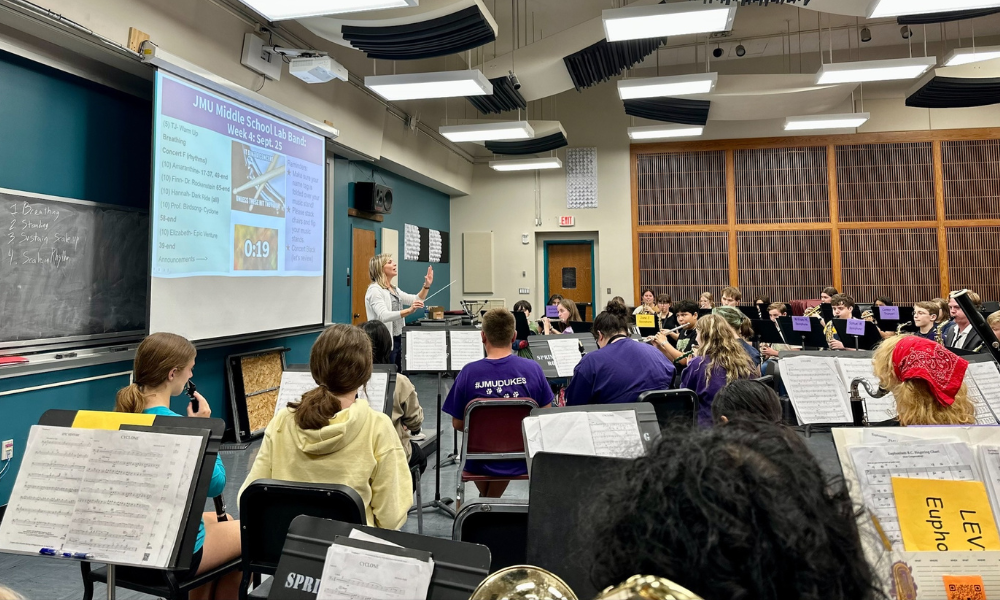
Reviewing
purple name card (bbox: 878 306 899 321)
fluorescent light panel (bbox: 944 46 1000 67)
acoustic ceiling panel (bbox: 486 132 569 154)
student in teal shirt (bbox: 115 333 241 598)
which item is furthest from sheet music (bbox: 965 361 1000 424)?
acoustic ceiling panel (bbox: 486 132 569 154)

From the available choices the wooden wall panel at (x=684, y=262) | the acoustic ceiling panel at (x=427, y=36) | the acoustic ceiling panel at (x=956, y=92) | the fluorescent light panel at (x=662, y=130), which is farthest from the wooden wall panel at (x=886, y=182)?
the acoustic ceiling panel at (x=427, y=36)

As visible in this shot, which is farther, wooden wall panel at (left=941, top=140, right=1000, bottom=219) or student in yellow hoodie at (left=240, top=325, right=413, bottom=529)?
wooden wall panel at (left=941, top=140, right=1000, bottom=219)

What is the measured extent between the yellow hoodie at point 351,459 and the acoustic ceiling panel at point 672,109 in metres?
6.76

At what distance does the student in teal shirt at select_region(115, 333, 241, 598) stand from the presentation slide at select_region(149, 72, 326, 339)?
6.03 feet

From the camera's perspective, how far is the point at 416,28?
15.1 feet

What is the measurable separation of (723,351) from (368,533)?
2356mm

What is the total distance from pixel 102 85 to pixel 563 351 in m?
3.57

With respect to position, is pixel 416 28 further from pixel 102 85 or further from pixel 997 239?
pixel 997 239

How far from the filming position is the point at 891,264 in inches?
352

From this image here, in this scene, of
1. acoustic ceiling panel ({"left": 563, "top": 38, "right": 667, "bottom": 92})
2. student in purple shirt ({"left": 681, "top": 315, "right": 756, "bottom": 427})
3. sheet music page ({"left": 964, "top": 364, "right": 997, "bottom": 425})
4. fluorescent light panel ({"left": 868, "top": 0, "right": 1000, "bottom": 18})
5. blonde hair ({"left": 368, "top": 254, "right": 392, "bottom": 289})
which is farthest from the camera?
acoustic ceiling panel ({"left": 563, "top": 38, "right": 667, "bottom": 92})

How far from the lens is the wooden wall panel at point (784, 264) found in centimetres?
914

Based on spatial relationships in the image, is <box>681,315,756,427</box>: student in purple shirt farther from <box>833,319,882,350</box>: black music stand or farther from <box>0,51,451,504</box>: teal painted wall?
<box>0,51,451,504</box>: teal painted wall

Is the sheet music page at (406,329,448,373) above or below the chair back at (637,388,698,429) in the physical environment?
above

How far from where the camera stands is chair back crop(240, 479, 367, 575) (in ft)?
4.95
